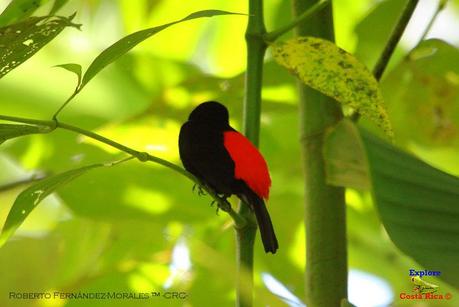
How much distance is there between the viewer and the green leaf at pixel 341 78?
58 centimetres

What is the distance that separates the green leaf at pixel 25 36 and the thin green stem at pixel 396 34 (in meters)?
0.31

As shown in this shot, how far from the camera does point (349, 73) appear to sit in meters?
0.58

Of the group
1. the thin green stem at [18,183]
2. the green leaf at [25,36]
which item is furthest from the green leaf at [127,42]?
the thin green stem at [18,183]

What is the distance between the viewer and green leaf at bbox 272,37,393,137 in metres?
0.58

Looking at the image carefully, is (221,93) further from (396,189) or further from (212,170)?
(396,189)

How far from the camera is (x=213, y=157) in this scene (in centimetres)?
77

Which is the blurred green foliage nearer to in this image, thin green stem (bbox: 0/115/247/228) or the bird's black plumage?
the bird's black plumage

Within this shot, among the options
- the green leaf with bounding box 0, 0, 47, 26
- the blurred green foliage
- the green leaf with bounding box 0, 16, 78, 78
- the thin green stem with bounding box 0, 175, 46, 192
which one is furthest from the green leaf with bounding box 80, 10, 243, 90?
the thin green stem with bounding box 0, 175, 46, 192

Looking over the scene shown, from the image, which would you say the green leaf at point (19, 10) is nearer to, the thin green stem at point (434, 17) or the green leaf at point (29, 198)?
the green leaf at point (29, 198)

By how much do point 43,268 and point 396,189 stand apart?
0.59 m

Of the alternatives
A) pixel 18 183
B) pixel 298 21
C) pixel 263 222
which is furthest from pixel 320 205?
pixel 18 183

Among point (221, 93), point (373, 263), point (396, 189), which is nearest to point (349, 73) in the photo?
point (396, 189)

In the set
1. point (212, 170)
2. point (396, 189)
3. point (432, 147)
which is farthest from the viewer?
point (432, 147)

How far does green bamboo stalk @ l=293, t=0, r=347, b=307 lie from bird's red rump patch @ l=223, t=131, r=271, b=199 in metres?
0.05
